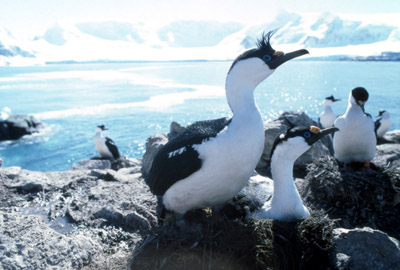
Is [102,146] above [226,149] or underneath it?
underneath

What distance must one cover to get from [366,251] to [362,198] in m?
1.87

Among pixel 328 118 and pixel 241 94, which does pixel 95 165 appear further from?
pixel 328 118

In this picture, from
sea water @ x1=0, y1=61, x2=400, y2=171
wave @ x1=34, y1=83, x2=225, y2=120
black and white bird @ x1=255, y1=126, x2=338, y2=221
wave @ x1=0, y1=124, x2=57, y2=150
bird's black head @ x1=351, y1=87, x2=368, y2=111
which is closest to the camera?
black and white bird @ x1=255, y1=126, x2=338, y2=221

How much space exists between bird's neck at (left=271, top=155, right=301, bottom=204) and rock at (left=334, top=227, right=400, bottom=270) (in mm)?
628

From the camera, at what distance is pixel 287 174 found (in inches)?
157

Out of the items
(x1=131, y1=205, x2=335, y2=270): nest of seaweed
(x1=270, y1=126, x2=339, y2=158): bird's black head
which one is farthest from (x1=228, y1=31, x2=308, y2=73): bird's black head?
(x1=131, y1=205, x2=335, y2=270): nest of seaweed

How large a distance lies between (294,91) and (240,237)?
112 ft

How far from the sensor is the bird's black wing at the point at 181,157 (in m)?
3.59

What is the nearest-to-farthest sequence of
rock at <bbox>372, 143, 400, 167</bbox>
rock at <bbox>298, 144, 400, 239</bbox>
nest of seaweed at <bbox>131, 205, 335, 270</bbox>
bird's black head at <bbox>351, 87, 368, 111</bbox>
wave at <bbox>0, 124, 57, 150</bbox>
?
nest of seaweed at <bbox>131, 205, 335, 270</bbox> < rock at <bbox>298, 144, 400, 239</bbox> < bird's black head at <bbox>351, 87, 368, 111</bbox> < rock at <bbox>372, 143, 400, 167</bbox> < wave at <bbox>0, 124, 57, 150</bbox>

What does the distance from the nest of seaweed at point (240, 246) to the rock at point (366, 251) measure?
19cm

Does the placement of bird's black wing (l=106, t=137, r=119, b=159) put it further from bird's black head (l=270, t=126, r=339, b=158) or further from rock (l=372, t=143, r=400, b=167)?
bird's black head (l=270, t=126, r=339, b=158)

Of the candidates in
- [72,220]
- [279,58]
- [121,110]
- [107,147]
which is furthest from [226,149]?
[121,110]

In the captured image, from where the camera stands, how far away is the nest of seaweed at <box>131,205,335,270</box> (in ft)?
10.2

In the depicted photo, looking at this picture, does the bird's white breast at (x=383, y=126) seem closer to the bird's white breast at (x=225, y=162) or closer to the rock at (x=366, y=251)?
the rock at (x=366, y=251)
